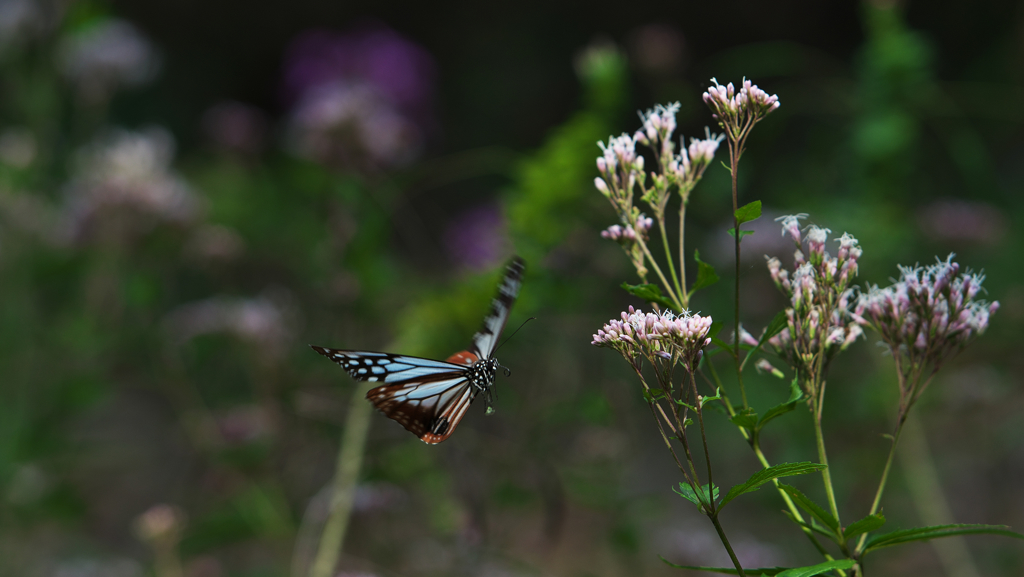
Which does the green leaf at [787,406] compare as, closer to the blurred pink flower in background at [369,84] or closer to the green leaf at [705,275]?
the green leaf at [705,275]

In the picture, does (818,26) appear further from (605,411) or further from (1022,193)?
(605,411)

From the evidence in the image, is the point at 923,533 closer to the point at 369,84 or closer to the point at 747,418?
the point at 747,418

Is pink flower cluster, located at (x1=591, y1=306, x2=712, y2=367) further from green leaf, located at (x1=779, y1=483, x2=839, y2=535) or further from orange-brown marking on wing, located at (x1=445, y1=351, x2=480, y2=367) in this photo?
orange-brown marking on wing, located at (x1=445, y1=351, x2=480, y2=367)

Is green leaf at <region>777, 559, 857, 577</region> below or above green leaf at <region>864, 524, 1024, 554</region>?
below

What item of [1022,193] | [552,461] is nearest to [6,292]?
[552,461]

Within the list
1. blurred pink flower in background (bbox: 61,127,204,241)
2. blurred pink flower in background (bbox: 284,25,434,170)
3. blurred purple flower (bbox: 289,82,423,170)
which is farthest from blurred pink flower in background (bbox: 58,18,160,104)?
blurred purple flower (bbox: 289,82,423,170)

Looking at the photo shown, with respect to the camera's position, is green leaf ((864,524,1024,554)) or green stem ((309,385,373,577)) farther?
green stem ((309,385,373,577))
